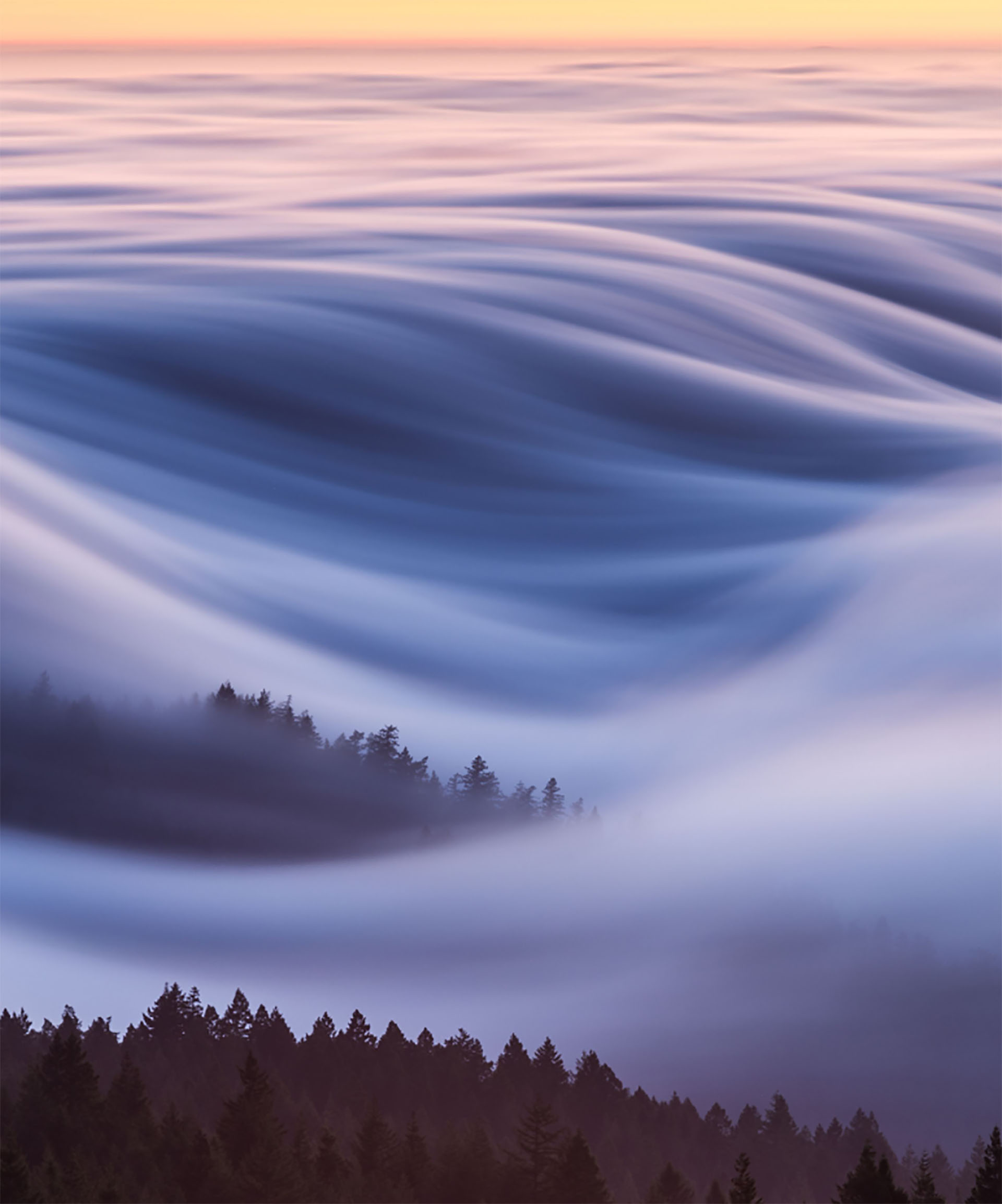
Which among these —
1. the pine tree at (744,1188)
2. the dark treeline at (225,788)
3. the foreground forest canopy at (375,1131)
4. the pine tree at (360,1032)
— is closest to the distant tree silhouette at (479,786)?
the dark treeline at (225,788)

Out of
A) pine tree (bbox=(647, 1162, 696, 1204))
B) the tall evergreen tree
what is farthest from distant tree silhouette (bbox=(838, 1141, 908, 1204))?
the tall evergreen tree

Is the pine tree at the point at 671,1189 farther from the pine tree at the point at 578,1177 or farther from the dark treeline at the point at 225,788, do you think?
the dark treeline at the point at 225,788

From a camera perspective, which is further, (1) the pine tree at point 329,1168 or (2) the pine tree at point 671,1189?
(2) the pine tree at point 671,1189

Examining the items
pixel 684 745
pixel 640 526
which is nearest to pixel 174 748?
pixel 684 745

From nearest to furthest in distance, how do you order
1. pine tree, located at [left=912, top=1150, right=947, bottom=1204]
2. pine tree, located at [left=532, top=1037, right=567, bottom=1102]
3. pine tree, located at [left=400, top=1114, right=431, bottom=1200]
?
pine tree, located at [left=912, top=1150, right=947, bottom=1204], pine tree, located at [left=400, top=1114, right=431, bottom=1200], pine tree, located at [left=532, top=1037, right=567, bottom=1102]


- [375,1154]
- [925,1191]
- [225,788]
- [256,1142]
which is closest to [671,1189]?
[925,1191]

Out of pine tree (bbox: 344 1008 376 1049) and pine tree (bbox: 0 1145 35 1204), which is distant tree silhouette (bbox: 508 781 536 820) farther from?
pine tree (bbox: 0 1145 35 1204)

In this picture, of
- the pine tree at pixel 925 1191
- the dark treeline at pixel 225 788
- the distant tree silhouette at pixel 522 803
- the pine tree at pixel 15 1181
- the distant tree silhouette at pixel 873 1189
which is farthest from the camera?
the distant tree silhouette at pixel 522 803
